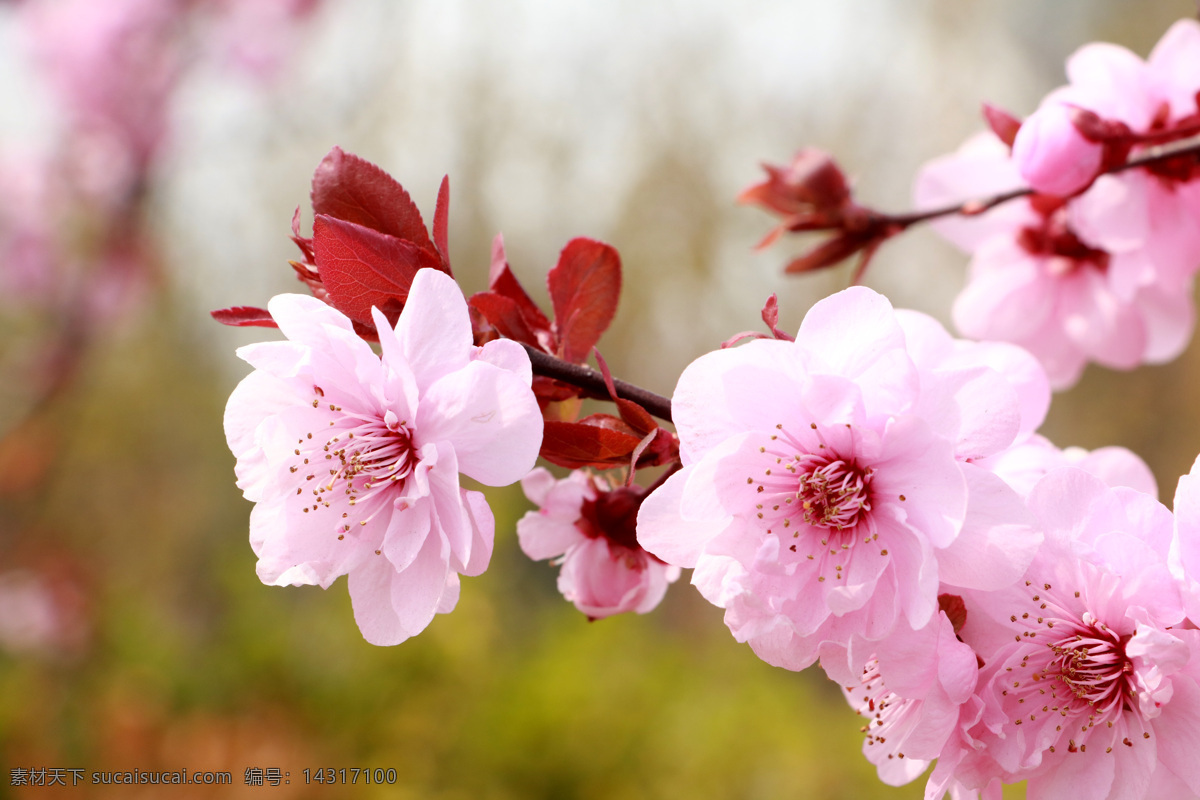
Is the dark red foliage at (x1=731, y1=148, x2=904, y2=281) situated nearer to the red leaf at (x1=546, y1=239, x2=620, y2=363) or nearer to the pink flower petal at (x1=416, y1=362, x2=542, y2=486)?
the red leaf at (x1=546, y1=239, x2=620, y2=363)

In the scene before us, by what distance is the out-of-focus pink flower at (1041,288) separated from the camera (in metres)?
0.73

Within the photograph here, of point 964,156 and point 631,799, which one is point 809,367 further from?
point 631,799

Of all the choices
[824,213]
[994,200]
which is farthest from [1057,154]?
[824,213]

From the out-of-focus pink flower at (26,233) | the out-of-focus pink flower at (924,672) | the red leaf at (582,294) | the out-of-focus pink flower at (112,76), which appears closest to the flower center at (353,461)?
the red leaf at (582,294)

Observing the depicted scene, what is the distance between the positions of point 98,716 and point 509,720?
1.32 metres

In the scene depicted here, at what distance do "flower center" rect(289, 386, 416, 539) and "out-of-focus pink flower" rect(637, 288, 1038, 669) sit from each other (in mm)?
126

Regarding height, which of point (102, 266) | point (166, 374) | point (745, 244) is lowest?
point (166, 374)

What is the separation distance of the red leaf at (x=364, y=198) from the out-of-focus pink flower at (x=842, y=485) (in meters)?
0.16

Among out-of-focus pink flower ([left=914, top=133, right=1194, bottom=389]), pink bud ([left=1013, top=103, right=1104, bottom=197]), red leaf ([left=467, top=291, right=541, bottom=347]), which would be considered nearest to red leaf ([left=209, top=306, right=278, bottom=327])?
red leaf ([left=467, top=291, right=541, bottom=347])

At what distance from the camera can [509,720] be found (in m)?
2.71

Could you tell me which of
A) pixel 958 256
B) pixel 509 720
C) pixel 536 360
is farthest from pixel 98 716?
pixel 958 256

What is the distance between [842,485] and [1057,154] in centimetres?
32

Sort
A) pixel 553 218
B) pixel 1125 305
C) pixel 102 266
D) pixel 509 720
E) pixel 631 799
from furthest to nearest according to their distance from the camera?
pixel 553 218, pixel 102 266, pixel 509 720, pixel 631 799, pixel 1125 305

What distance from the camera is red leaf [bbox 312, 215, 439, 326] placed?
0.38 meters
